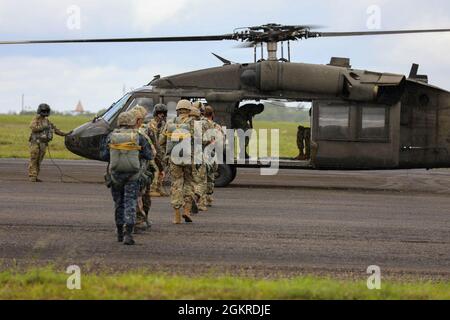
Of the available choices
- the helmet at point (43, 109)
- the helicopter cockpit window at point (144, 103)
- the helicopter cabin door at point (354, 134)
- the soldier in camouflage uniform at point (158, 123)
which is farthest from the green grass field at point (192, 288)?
the helmet at point (43, 109)

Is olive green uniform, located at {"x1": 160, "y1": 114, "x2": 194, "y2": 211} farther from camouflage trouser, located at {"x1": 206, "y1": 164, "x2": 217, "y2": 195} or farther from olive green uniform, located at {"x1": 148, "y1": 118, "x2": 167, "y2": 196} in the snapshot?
camouflage trouser, located at {"x1": 206, "y1": 164, "x2": 217, "y2": 195}

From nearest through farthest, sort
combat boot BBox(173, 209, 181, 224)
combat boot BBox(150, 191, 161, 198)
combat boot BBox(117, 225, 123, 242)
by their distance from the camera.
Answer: combat boot BBox(117, 225, 123, 242) < combat boot BBox(173, 209, 181, 224) < combat boot BBox(150, 191, 161, 198)

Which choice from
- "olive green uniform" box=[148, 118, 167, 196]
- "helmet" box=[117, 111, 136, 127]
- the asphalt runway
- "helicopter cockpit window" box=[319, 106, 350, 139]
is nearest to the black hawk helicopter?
"helicopter cockpit window" box=[319, 106, 350, 139]

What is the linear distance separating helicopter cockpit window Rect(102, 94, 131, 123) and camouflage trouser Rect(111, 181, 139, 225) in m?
9.95

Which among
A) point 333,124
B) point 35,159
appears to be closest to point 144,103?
point 35,159

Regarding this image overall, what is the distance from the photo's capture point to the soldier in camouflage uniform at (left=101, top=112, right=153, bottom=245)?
468 inches

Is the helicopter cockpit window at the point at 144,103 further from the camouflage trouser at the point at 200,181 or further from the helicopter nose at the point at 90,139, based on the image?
the camouflage trouser at the point at 200,181

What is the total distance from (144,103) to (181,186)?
813cm

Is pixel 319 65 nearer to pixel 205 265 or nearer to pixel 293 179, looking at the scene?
pixel 293 179

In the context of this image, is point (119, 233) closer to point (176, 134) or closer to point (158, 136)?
point (176, 134)

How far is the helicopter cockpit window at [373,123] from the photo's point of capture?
21.3 metres

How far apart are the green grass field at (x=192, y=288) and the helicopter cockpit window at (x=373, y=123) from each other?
12437 mm

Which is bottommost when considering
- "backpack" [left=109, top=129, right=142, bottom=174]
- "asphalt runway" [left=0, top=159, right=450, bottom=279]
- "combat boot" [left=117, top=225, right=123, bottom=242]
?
"asphalt runway" [left=0, top=159, right=450, bottom=279]
